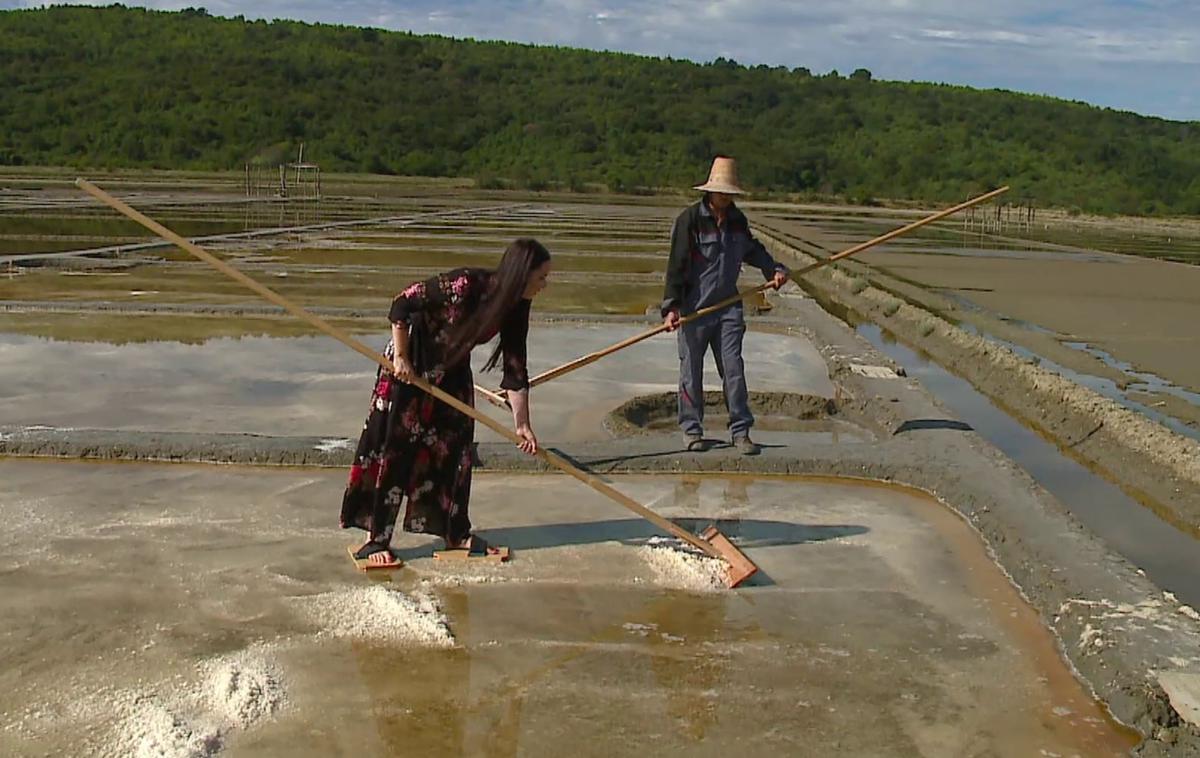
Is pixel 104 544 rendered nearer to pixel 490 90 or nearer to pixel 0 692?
pixel 0 692

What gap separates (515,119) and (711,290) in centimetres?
8246

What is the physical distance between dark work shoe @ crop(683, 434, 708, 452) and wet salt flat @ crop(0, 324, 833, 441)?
2.59ft

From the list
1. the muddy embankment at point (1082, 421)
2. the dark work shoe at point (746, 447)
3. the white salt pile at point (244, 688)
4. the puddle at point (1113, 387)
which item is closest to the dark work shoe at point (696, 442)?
the dark work shoe at point (746, 447)

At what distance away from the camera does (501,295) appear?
447cm

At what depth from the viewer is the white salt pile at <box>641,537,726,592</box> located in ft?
15.3

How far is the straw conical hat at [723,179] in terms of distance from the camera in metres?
6.28

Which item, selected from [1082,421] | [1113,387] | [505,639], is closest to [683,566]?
[505,639]

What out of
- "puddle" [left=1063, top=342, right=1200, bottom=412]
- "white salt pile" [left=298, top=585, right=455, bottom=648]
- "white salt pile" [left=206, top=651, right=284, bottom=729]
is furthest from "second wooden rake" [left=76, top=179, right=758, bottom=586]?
"puddle" [left=1063, top=342, right=1200, bottom=412]

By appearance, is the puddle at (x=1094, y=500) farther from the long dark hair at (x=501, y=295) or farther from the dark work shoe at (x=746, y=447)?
Answer: the long dark hair at (x=501, y=295)

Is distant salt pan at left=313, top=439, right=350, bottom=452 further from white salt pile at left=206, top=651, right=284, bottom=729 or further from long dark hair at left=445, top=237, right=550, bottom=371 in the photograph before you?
white salt pile at left=206, top=651, right=284, bottom=729

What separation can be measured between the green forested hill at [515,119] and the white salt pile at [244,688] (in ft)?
205

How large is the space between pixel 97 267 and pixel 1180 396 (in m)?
12.6

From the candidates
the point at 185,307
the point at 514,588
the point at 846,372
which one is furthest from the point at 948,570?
the point at 185,307

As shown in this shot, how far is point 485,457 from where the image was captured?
20.5 ft
